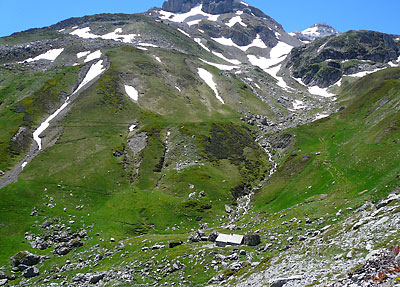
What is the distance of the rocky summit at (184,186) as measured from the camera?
31734 millimetres

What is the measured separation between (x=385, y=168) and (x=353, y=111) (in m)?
70.3

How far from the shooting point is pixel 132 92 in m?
160

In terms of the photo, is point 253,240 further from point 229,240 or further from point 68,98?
point 68,98

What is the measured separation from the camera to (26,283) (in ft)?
171

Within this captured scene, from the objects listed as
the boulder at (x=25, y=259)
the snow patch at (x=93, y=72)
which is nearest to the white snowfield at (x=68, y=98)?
the snow patch at (x=93, y=72)

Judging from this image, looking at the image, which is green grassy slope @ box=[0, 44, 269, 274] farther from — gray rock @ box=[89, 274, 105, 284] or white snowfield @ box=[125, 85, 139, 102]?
gray rock @ box=[89, 274, 105, 284]

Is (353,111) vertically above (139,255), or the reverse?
(353,111)

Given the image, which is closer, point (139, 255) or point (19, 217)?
point (139, 255)

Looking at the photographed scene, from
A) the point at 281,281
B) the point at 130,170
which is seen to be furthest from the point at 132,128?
the point at 281,281

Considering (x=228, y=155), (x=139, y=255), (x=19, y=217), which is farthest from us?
(x=228, y=155)

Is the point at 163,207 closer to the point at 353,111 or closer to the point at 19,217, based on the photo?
the point at 19,217

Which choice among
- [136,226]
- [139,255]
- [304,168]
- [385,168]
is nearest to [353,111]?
[304,168]

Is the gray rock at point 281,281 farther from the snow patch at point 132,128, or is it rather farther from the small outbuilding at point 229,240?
the snow patch at point 132,128

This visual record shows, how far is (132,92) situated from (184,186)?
85556 mm
